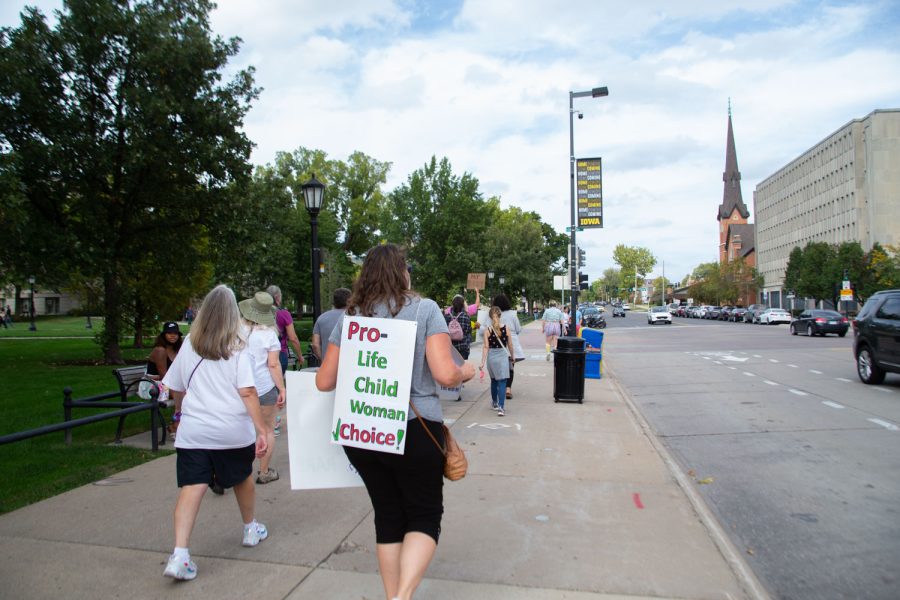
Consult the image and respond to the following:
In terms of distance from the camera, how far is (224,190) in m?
18.5

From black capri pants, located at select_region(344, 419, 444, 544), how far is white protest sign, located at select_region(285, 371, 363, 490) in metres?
0.36

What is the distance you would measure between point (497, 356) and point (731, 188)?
135 m

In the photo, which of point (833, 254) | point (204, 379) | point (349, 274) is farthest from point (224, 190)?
point (833, 254)

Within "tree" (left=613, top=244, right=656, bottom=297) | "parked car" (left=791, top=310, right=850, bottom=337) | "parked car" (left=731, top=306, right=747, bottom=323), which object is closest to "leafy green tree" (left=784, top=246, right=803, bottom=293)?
"parked car" (left=731, top=306, right=747, bottom=323)

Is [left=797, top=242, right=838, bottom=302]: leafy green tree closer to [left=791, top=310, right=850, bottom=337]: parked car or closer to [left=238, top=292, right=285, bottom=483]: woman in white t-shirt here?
[left=791, top=310, right=850, bottom=337]: parked car

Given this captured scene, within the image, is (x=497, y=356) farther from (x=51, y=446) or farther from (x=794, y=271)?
(x=794, y=271)

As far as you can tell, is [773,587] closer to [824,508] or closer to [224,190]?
[824,508]

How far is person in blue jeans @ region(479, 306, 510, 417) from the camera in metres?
9.52

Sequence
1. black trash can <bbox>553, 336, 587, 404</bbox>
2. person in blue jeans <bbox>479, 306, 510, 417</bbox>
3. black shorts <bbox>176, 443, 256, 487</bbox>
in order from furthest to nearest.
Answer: black trash can <bbox>553, 336, 587, 404</bbox>, person in blue jeans <bbox>479, 306, 510, 417</bbox>, black shorts <bbox>176, 443, 256, 487</bbox>

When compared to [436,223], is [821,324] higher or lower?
lower

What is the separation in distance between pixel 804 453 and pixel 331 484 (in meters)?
5.79

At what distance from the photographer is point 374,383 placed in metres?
2.97

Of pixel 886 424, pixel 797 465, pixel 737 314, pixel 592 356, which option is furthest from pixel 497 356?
pixel 737 314

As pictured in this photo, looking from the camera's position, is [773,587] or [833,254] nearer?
[773,587]
